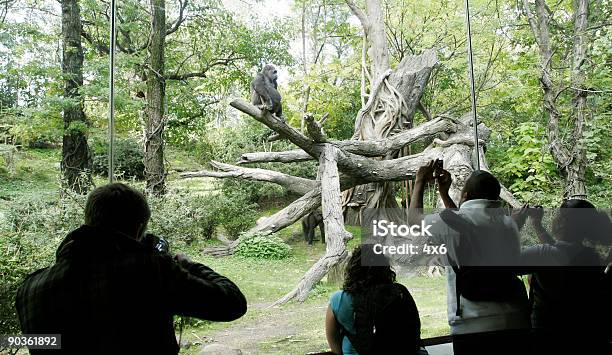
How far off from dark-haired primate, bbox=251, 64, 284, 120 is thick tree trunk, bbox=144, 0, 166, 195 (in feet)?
1.96

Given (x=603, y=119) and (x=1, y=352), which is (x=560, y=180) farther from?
(x=1, y=352)

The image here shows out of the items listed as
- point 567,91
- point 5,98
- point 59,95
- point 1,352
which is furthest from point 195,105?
point 567,91

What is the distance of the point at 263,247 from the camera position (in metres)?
3.54

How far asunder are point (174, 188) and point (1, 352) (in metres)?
1.30

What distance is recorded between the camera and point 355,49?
3.84 meters

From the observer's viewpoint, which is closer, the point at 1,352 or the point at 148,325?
the point at 148,325

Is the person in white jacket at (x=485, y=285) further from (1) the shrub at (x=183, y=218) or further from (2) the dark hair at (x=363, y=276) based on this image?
(1) the shrub at (x=183, y=218)

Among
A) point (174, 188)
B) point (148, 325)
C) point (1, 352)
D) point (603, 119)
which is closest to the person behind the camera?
point (148, 325)

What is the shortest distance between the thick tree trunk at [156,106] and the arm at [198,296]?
220cm

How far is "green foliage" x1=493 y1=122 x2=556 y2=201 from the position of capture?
13.9 feet

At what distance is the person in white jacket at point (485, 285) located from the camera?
1.72 m

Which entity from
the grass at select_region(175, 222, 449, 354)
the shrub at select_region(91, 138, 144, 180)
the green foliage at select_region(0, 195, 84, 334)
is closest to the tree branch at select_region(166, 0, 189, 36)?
the shrub at select_region(91, 138, 144, 180)

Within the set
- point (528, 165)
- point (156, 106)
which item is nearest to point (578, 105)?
point (528, 165)

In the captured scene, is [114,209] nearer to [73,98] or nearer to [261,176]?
[73,98]
